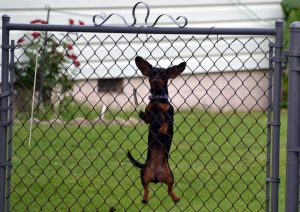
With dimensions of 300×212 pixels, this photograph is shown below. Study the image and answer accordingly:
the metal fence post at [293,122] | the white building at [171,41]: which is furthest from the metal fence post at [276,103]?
the white building at [171,41]

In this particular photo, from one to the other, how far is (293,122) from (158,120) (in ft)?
2.55

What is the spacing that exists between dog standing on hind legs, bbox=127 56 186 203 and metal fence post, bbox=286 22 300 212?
59 cm

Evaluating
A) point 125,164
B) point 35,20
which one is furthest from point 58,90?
point 125,164

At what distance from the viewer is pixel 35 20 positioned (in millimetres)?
10328

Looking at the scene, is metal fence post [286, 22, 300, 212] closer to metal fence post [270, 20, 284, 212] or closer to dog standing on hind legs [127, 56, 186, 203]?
metal fence post [270, 20, 284, 212]

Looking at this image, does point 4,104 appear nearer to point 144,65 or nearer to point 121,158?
point 144,65

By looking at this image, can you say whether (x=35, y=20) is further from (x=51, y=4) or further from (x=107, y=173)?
(x=107, y=173)

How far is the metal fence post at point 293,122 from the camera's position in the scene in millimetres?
4473

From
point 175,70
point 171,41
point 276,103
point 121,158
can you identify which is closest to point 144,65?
point 175,70

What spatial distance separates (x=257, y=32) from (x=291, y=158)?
0.68 m

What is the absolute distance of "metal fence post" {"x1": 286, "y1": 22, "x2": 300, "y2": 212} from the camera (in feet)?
14.7

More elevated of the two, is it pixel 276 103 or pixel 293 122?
pixel 276 103

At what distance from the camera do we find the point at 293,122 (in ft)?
14.7

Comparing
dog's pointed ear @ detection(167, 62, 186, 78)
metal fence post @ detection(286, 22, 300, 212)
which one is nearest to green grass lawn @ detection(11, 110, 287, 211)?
dog's pointed ear @ detection(167, 62, 186, 78)
